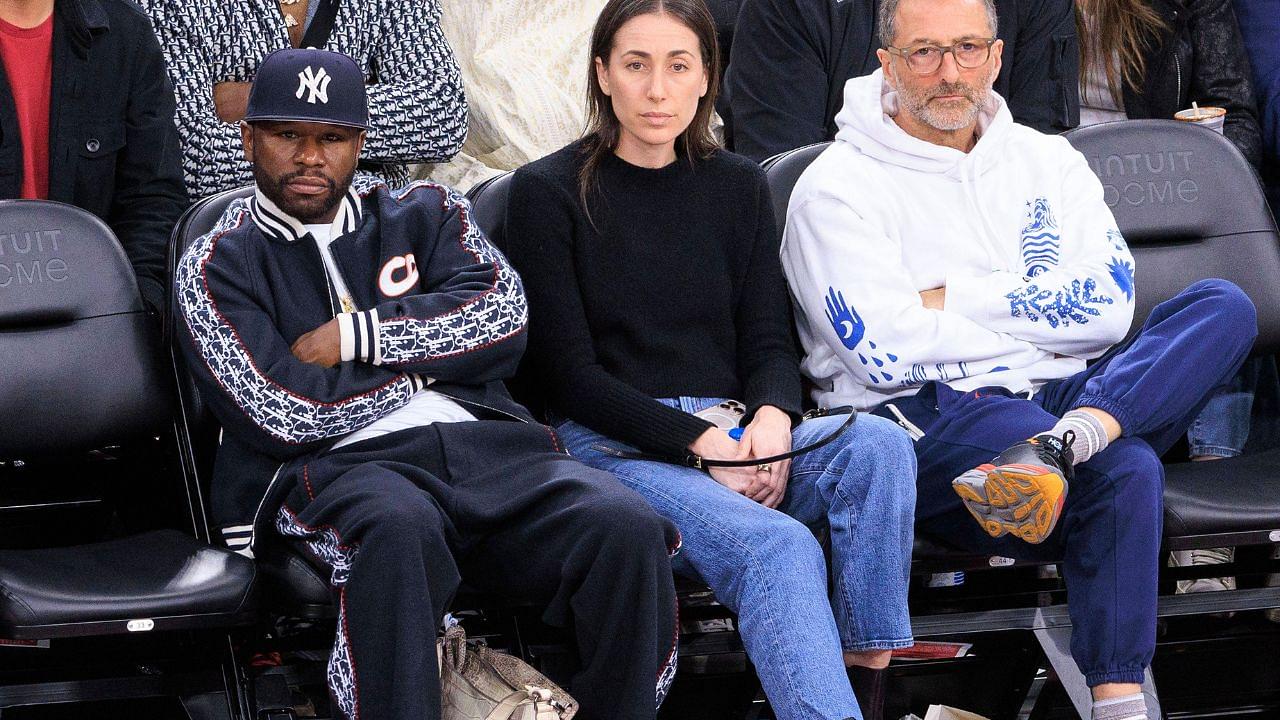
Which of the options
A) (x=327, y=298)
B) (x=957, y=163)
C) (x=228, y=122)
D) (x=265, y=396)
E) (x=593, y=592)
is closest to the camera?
(x=593, y=592)

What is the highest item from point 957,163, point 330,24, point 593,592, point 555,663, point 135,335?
point 330,24

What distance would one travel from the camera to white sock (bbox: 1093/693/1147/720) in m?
2.86

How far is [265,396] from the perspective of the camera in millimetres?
2875

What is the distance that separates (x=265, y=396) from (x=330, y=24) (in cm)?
141

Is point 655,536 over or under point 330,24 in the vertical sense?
under

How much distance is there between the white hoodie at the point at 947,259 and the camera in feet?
10.8

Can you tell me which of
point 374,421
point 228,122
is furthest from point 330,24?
point 374,421

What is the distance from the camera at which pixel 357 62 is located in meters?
3.87

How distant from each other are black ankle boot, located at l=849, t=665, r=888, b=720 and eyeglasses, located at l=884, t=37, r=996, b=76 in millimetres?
1312

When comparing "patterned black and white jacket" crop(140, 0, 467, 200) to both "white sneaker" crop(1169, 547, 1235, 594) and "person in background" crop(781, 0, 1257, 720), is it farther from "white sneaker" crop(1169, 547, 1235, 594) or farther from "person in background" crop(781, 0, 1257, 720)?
"white sneaker" crop(1169, 547, 1235, 594)

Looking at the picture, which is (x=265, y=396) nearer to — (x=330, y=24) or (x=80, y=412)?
(x=80, y=412)

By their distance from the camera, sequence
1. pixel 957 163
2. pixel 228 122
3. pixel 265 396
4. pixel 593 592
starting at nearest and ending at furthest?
pixel 593 592, pixel 265 396, pixel 957 163, pixel 228 122

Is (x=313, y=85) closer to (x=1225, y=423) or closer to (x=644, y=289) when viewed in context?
(x=644, y=289)

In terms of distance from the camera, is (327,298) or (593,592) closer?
(593,592)
